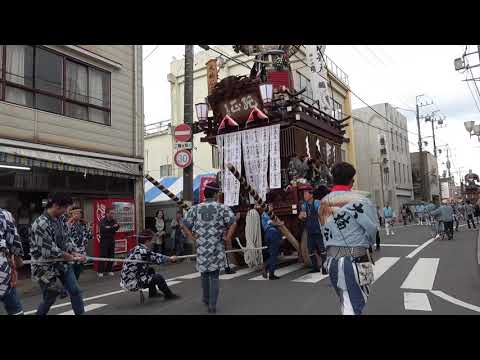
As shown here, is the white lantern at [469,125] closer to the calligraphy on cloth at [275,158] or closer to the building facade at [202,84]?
the building facade at [202,84]

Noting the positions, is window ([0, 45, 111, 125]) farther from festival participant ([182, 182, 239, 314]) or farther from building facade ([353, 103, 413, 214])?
building facade ([353, 103, 413, 214])

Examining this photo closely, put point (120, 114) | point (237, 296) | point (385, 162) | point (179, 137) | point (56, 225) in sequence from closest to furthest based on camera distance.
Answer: point (56, 225), point (237, 296), point (179, 137), point (120, 114), point (385, 162)

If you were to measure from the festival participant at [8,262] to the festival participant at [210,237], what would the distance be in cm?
224

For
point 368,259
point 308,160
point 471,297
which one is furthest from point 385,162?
point 368,259

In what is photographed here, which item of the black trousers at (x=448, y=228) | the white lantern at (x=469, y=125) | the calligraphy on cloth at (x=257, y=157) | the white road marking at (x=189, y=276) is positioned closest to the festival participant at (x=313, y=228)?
the calligraphy on cloth at (x=257, y=157)

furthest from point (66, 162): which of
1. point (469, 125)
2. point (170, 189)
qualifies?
point (469, 125)

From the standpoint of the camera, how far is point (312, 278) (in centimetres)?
728

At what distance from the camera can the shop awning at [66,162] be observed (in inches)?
348

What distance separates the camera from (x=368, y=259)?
3193 millimetres

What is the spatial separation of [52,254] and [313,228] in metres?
5.33

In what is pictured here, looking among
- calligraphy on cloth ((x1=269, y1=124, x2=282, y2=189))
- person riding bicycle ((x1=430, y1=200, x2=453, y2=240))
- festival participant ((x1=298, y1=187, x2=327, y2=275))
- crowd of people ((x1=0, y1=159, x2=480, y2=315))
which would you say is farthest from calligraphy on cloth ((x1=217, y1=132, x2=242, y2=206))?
person riding bicycle ((x1=430, y1=200, x2=453, y2=240))

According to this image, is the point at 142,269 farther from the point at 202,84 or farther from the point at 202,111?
the point at 202,84

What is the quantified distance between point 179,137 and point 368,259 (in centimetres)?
814
